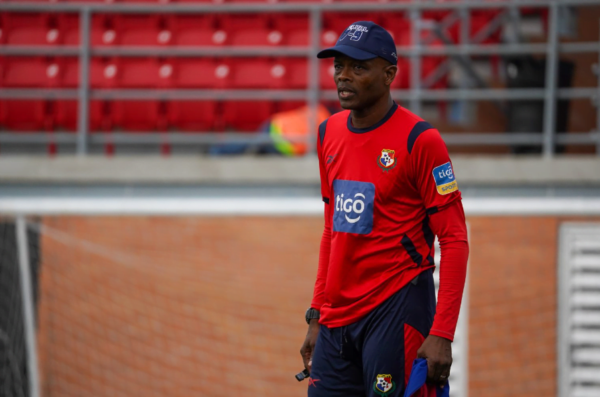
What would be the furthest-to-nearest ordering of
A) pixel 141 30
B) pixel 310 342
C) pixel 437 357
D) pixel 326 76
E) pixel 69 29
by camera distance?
pixel 69 29 → pixel 141 30 → pixel 326 76 → pixel 310 342 → pixel 437 357

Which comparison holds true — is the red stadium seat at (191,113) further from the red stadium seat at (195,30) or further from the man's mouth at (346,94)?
the man's mouth at (346,94)

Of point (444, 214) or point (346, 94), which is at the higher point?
point (346, 94)

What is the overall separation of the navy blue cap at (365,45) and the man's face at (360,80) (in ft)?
0.09

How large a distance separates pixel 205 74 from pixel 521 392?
3834 mm

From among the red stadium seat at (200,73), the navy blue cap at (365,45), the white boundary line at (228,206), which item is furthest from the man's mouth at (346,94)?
the red stadium seat at (200,73)

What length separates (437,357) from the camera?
7.39 ft

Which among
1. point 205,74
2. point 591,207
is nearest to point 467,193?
point 591,207

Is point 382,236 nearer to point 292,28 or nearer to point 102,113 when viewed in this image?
point 102,113

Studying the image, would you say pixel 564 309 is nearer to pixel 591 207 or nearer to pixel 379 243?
pixel 591 207

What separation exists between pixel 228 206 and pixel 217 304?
27.0 inches

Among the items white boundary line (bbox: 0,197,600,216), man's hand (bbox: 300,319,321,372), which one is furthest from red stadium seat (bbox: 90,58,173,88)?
man's hand (bbox: 300,319,321,372)

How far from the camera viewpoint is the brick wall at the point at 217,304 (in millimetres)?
4859

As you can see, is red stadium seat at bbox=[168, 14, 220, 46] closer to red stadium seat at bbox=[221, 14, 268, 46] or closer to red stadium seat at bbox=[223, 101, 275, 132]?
red stadium seat at bbox=[221, 14, 268, 46]

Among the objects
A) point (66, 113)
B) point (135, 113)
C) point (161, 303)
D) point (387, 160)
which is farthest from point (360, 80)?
point (66, 113)
